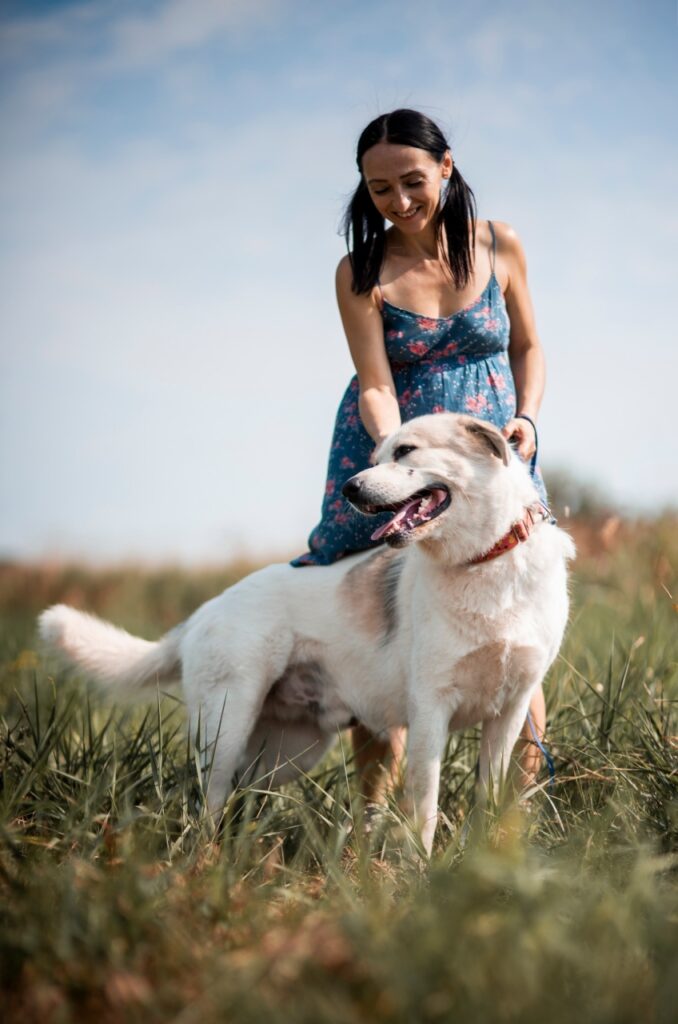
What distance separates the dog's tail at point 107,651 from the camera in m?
4.01

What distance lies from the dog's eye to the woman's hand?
456mm

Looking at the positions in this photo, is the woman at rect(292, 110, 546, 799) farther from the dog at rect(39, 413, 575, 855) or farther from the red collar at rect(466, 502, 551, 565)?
the red collar at rect(466, 502, 551, 565)

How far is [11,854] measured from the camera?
8.98 ft

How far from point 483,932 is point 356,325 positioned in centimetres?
250

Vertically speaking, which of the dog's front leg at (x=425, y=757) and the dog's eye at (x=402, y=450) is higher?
the dog's eye at (x=402, y=450)

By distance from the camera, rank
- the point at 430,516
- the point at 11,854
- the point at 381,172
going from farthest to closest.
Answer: the point at 381,172, the point at 430,516, the point at 11,854

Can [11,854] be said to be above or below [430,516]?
below

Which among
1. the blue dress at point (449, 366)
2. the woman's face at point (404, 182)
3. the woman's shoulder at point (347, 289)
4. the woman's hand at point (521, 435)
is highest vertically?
the woman's face at point (404, 182)

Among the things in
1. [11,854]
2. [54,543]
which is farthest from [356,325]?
[54,543]

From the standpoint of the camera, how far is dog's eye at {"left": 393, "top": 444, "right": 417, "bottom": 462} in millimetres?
3299

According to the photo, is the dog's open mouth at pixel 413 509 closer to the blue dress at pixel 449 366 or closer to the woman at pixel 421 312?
the woman at pixel 421 312

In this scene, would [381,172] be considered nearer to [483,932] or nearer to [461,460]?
[461,460]

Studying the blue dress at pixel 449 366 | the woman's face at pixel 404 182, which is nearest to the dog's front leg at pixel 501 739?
the blue dress at pixel 449 366

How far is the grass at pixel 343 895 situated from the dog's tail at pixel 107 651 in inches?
14.7
